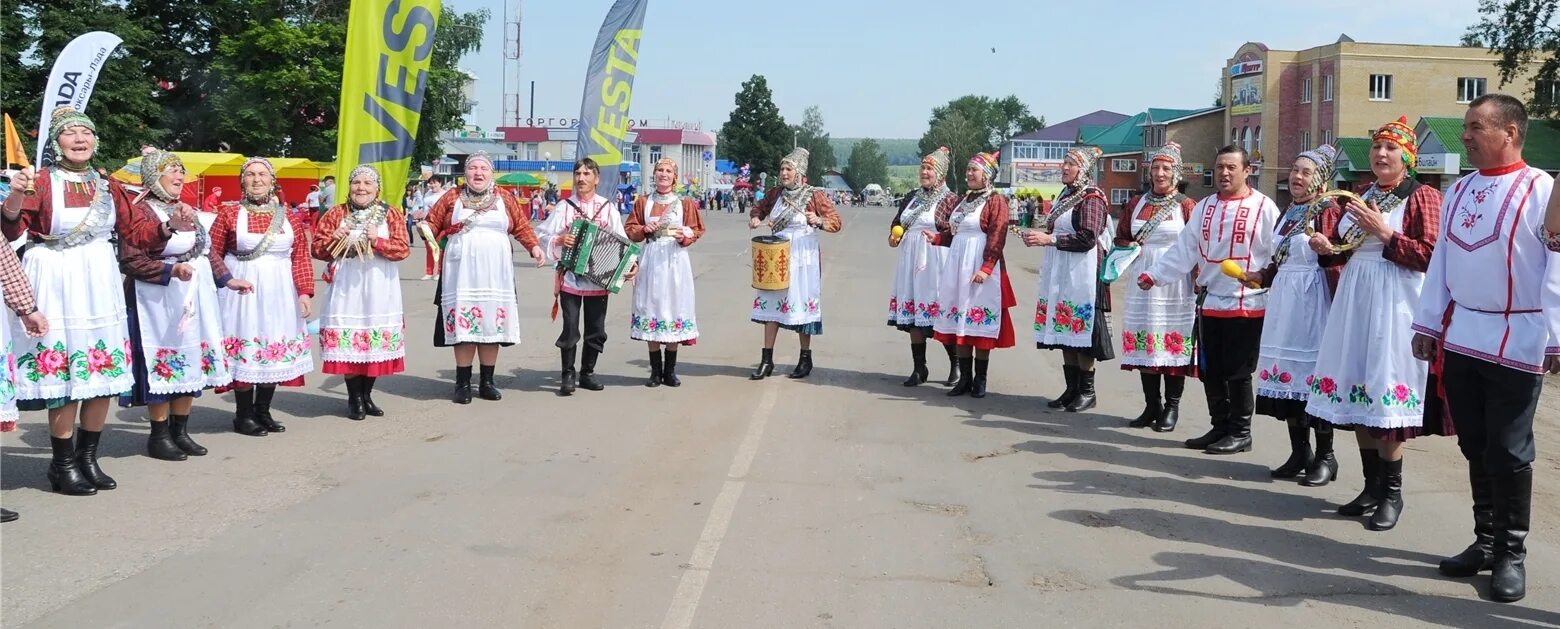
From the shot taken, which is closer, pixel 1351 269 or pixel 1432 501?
pixel 1351 269

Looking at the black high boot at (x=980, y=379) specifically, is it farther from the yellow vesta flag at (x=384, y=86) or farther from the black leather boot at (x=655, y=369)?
the yellow vesta flag at (x=384, y=86)

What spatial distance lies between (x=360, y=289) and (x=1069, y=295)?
5203 mm

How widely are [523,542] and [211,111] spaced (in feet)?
155

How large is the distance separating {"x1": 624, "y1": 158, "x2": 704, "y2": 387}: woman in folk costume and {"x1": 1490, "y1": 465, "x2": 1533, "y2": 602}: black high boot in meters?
6.54

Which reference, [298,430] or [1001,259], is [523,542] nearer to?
[298,430]

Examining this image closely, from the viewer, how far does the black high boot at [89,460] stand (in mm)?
6883

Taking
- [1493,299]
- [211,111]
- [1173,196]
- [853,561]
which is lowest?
[853,561]

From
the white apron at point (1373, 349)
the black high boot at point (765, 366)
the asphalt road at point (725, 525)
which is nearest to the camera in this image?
the asphalt road at point (725, 525)

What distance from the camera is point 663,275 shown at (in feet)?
35.1

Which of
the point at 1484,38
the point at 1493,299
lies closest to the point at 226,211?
the point at 1493,299

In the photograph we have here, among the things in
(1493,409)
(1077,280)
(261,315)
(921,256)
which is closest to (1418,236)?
(1493,409)

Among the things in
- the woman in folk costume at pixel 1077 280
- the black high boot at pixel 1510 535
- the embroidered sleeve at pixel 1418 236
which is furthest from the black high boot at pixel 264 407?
the black high boot at pixel 1510 535

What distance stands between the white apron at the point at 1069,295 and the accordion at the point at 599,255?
3.34 meters

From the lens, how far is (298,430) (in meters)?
8.70
